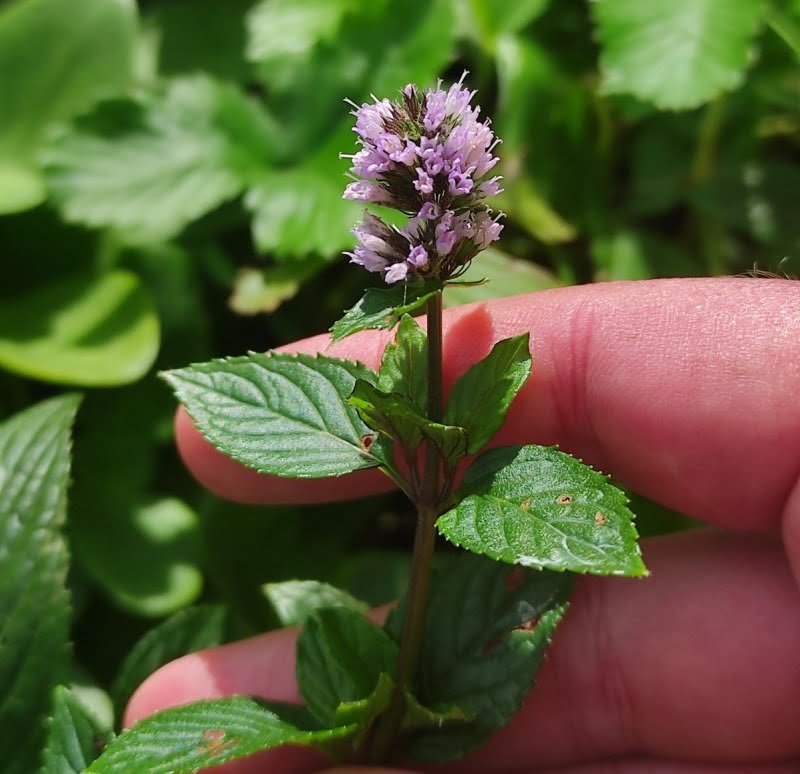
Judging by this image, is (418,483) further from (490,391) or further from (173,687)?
(173,687)

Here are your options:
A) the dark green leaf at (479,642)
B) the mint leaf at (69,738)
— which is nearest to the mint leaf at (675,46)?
the dark green leaf at (479,642)

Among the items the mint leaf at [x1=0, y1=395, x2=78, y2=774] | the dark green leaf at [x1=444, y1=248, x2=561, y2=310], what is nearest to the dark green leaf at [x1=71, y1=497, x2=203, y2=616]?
the mint leaf at [x1=0, y1=395, x2=78, y2=774]

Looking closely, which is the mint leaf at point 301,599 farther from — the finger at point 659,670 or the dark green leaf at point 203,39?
the dark green leaf at point 203,39

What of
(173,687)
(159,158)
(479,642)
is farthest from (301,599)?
(159,158)

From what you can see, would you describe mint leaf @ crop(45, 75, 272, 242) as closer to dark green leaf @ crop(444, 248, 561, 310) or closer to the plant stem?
dark green leaf @ crop(444, 248, 561, 310)

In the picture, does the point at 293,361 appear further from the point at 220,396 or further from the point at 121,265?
the point at 121,265

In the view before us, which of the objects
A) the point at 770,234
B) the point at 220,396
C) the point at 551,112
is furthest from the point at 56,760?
the point at 770,234
